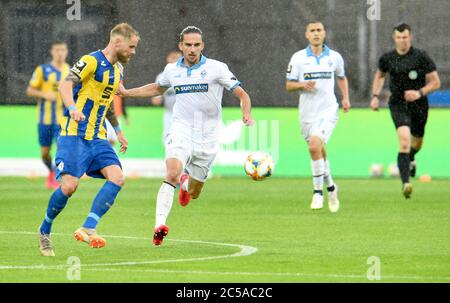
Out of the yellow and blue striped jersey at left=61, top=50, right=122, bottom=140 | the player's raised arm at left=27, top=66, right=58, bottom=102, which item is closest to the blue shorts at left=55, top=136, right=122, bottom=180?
the yellow and blue striped jersey at left=61, top=50, right=122, bottom=140

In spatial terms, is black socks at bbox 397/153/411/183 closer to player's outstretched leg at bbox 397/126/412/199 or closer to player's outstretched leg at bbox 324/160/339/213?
player's outstretched leg at bbox 397/126/412/199

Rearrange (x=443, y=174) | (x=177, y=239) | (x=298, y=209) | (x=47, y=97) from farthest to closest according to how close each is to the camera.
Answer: (x=443, y=174) → (x=47, y=97) → (x=298, y=209) → (x=177, y=239)

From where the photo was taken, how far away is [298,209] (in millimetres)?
18156

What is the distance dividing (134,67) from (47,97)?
151 inches

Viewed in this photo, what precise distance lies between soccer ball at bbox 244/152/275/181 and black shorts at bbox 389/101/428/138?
469 cm

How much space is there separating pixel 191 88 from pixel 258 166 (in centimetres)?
142

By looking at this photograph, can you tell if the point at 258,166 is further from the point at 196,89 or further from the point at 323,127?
the point at 323,127

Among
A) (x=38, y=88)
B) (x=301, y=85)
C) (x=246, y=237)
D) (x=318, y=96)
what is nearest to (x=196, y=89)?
(x=246, y=237)

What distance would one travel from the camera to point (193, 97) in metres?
14.3

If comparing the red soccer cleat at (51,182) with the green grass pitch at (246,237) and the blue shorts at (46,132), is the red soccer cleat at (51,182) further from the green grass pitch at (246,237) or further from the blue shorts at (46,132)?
the blue shorts at (46,132)

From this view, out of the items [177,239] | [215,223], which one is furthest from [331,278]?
[215,223]

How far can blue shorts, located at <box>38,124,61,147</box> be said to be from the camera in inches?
876
